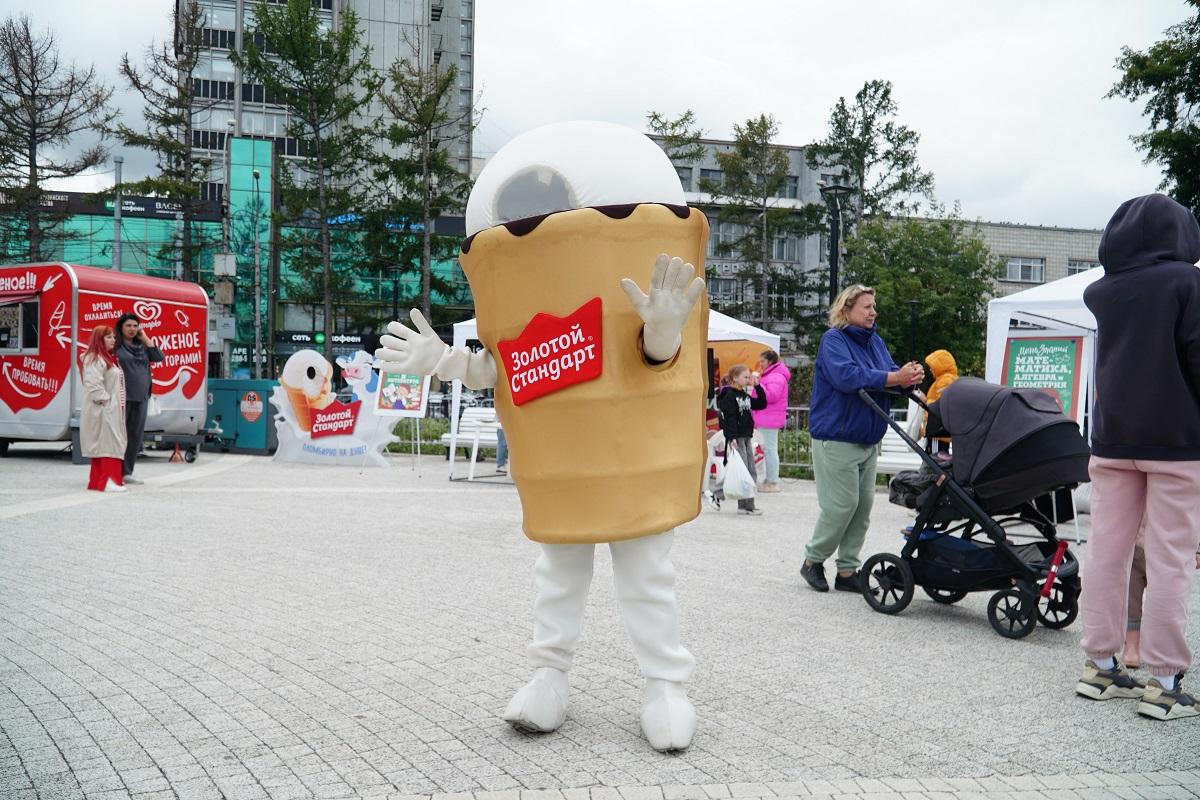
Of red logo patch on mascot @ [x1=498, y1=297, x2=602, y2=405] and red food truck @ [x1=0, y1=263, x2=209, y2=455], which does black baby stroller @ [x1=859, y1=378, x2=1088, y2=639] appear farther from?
red food truck @ [x1=0, y1=263, x2=209, y2=455]

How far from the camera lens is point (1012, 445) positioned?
5227 mm

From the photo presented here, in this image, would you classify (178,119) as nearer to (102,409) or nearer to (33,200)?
(33,200)

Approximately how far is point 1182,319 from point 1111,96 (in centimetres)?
2523

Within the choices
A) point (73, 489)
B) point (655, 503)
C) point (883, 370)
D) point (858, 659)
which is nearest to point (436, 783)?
point (655, 503)

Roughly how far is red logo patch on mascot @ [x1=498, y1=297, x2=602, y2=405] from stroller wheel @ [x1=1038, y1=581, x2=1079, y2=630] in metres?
3.40

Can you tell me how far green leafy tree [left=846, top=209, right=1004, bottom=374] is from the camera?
1505 inches

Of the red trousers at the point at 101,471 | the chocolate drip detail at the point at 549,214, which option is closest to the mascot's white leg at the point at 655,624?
the chocolate drip detail at the point at 549,214

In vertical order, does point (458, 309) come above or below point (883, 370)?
above

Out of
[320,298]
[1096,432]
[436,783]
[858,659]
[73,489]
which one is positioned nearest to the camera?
[436,783]

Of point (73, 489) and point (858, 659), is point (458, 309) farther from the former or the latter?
point (858, 659)

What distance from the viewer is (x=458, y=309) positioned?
3925 cm

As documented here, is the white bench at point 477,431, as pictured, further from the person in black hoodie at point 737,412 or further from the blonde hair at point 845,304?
the blonde hair at point 845,304

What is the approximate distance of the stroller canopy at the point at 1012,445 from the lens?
205 inches

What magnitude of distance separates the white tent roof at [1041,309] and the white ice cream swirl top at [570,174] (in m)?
7.59
